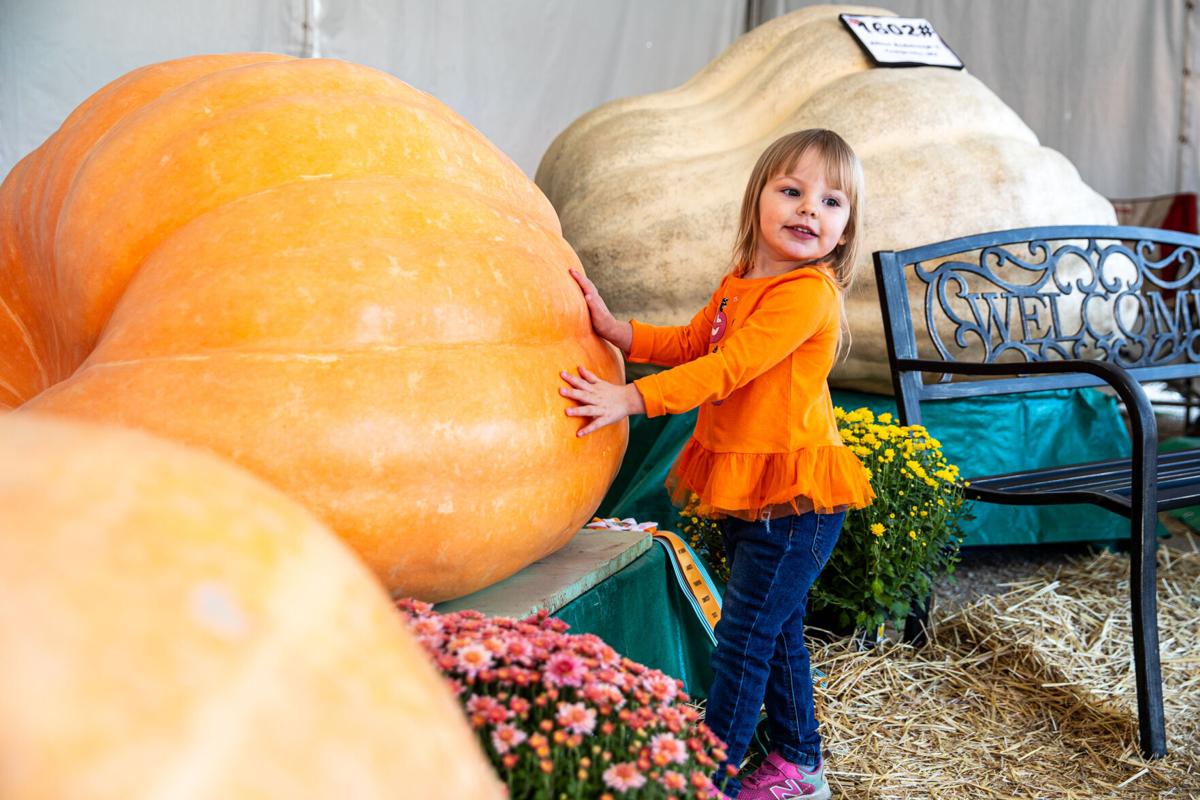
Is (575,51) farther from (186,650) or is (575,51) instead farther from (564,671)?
(186,650)

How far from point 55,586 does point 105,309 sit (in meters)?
0.82

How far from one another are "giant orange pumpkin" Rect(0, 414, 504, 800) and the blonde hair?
47.3 inches

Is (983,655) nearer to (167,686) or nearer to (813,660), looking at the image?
(813,660)

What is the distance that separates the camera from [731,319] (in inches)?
60.6

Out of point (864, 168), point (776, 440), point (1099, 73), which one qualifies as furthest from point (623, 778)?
point (1099, 73)

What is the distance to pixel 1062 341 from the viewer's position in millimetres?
2371

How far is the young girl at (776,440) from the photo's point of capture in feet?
4.60

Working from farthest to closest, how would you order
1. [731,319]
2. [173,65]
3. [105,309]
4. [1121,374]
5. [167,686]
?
[1121,374] < [731,319] < [173,65] < [105,309] < [167,686]

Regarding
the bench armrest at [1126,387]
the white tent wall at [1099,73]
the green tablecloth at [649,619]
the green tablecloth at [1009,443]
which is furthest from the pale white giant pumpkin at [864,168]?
the white tent wall at [1099,73]

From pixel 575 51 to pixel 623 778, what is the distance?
4.02 m

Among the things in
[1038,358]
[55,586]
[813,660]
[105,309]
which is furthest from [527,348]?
[1038,358]

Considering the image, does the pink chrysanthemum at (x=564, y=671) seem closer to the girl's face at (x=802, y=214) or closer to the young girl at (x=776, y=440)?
the young girl at (x=776, y=440)

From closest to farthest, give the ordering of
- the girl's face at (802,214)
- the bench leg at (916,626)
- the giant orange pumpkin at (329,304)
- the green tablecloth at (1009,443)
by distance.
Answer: the giant orange pumpkin at (329,304), the girl's face at (802,214), the bench leg at (916,626), the green tablecloth at (1009,443)

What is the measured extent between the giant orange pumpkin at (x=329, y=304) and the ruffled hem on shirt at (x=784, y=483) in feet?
0.84
